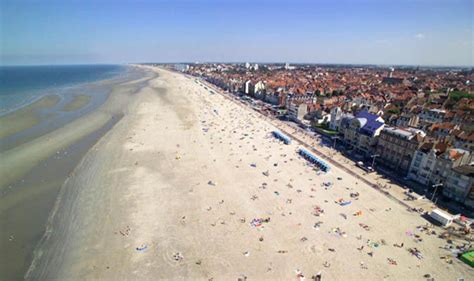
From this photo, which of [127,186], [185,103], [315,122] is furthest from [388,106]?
[127,186]

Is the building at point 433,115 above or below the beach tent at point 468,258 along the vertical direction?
above

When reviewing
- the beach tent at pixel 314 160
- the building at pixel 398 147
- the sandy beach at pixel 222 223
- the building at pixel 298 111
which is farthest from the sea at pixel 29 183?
the building at pixel 398 147

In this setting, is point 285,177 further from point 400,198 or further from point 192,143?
Answer: point 192,143

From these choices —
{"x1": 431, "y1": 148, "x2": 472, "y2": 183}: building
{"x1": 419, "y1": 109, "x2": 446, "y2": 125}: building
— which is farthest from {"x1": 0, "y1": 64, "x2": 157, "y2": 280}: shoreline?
{"x1": 419, "y1": 109, "x2": 446, "y2": 125}: building

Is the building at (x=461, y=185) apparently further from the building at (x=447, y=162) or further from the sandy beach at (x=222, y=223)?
the sandy beach at (x=222, y=223)

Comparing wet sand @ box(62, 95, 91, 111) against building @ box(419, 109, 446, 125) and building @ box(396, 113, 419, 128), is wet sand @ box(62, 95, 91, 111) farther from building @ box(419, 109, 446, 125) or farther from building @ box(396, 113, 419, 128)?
building @ box(419, 109, 446, 125)
